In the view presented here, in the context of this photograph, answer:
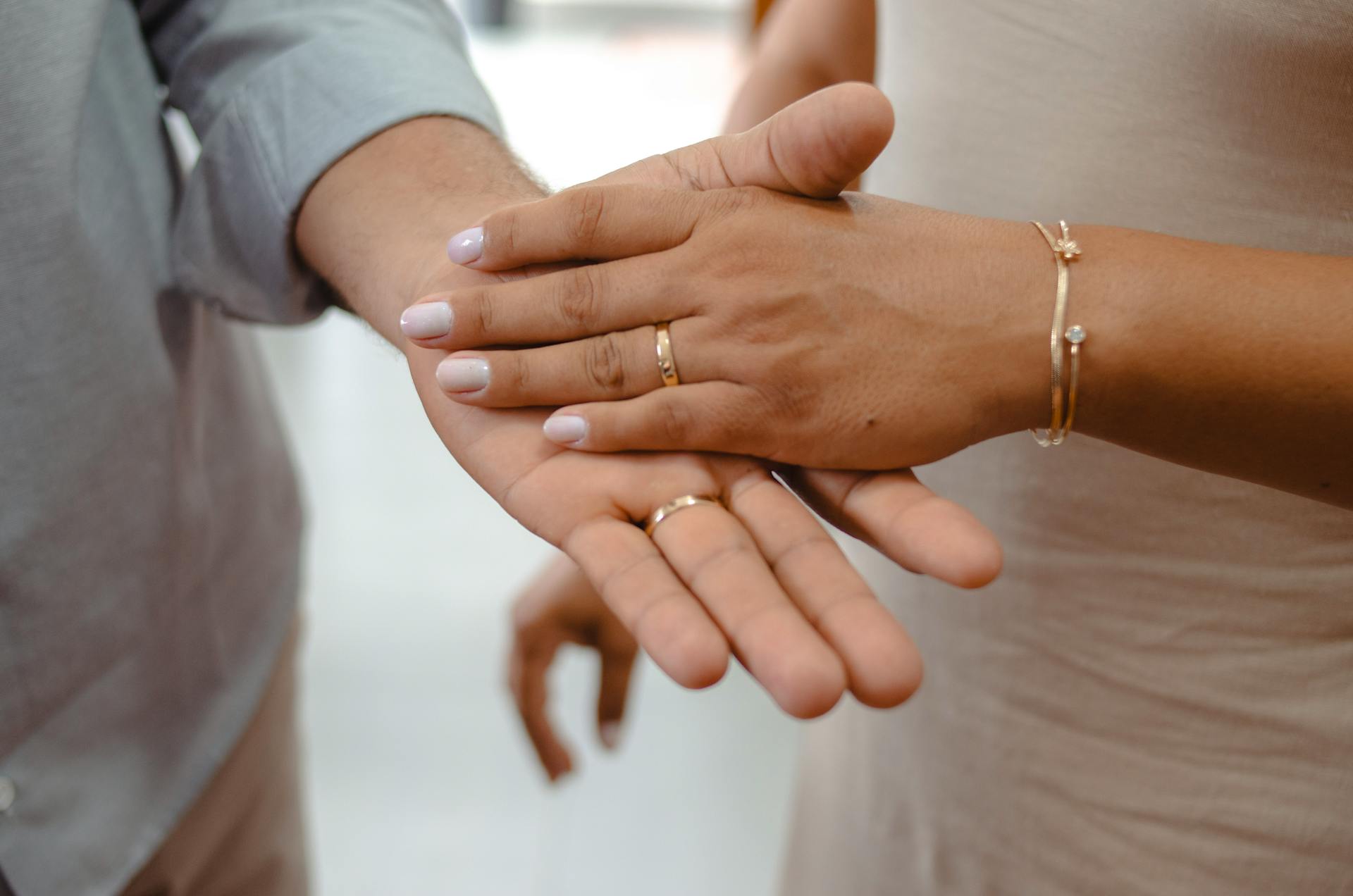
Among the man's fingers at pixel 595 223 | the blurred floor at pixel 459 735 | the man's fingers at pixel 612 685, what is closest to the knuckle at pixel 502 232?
the man's fingers at pixel 595 223

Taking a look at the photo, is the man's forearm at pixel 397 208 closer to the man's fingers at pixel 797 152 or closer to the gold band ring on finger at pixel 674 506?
the man's fingers at pixel 797 152

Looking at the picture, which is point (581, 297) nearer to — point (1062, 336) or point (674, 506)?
point (674, 506)

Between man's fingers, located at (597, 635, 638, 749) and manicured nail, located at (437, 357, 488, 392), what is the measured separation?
1.87ft

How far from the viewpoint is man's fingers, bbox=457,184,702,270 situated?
0.67 m

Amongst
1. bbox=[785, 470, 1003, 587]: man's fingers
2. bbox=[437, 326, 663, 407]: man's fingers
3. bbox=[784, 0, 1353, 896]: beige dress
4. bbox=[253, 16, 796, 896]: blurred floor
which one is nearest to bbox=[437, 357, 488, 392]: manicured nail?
bbox=[437, 326, 663, 407]: man's fingers

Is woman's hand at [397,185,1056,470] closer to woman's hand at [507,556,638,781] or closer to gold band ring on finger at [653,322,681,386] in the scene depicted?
gold band ring on finger at [653,322,681,386]

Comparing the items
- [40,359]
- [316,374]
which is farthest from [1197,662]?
[316,374]

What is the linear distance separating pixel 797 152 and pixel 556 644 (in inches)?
27.7

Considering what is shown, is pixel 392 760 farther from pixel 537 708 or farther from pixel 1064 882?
pixel 1064 882

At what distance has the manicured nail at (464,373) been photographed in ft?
2.26

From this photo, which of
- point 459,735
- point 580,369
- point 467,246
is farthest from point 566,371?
point 459,735

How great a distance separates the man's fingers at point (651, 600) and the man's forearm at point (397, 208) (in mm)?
256

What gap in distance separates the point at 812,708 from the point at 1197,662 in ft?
1.43

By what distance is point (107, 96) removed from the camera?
79 centimetres
